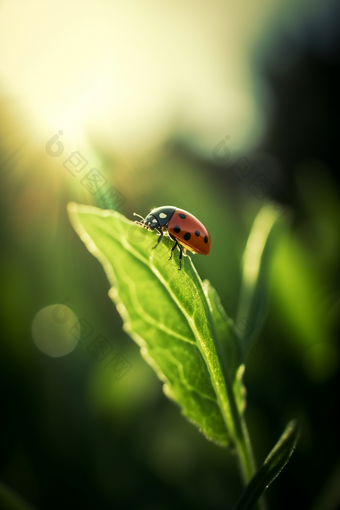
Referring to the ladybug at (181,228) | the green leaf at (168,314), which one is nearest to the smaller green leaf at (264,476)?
the green leaf at (168,314)

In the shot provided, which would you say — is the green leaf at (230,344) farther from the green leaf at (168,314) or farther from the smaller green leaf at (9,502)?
the smaller green leaf at (9,502)

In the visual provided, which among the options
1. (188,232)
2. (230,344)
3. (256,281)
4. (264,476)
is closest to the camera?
(264,476)

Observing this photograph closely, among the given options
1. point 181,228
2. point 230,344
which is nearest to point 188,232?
point 181,228

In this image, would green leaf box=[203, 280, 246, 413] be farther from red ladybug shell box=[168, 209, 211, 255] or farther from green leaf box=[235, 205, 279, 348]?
red ladybug shell box=[168, 209, 211, 255]

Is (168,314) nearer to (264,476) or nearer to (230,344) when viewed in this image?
(230,344)

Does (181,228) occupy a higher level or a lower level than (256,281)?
higher

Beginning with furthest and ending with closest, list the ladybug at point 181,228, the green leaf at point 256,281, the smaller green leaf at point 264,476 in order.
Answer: the ladybug at point 181,228 → the green leaf at point 256,281 → the smaller green leaf at point 264,476

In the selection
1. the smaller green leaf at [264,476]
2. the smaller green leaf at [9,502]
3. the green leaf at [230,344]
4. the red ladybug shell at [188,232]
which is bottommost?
the smaller green leaf at [264,476]

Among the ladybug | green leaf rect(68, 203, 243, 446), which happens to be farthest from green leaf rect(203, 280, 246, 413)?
the ladybug
